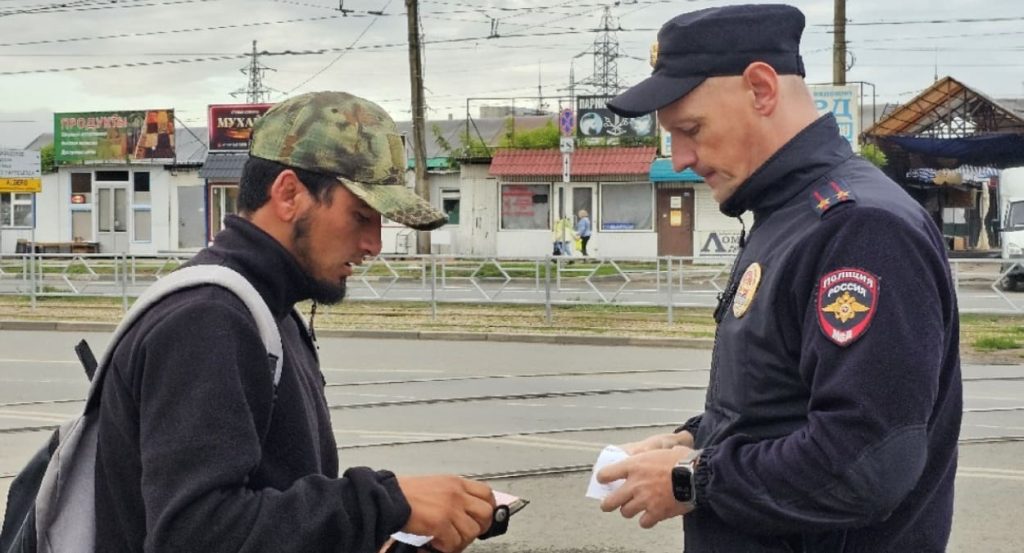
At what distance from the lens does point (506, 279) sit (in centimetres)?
2219

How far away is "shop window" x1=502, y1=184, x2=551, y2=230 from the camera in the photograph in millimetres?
40188

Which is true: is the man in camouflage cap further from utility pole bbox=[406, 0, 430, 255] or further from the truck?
utility pole bbox=[406, 0, 430, 255]

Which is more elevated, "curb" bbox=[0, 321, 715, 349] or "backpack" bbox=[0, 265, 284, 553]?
"backpack" bbox=[0, 265, 284, 553]

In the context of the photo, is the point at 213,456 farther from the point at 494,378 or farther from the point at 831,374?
the point at 494,378

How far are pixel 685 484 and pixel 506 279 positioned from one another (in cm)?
1975

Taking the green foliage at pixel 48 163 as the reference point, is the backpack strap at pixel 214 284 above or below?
below

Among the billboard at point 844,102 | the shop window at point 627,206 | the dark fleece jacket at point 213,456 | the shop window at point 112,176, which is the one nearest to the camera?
the dark fleece jacket at point 213,456

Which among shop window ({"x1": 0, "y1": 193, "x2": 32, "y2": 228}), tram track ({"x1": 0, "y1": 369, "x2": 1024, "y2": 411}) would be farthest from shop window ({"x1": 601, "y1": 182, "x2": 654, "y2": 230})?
tram track ({"x1": 0, "y1": 369, "x2": 1024, "y2": 411})

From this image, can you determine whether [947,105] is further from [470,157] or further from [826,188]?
[826,188]

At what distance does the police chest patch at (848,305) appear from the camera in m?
2.20

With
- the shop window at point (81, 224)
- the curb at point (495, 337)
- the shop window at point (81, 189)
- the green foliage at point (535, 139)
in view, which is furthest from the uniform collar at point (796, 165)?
the shop window at point (81, 189)

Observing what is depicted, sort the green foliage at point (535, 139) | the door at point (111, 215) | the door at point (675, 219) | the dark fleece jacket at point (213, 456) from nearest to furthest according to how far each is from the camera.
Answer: the dark fleece jacket at point (213, 456)
the door at point (675, 219)
the green foliage at point (535, 139)
the door at point (111, 215)

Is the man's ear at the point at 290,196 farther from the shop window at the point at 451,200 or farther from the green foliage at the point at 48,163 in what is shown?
the green foliage at the point at 48,163

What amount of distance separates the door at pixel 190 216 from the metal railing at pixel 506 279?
19300mm
